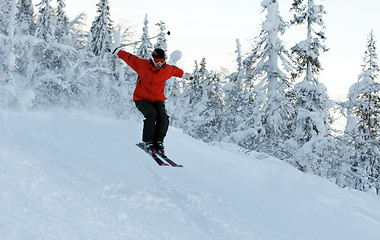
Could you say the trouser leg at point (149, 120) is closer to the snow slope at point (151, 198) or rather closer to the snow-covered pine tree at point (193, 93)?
the snow slope at point (151, 198)

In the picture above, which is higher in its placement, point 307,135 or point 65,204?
point 307,135

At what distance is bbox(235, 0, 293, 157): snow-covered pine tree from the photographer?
1706 cm

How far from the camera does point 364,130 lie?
20.7 m

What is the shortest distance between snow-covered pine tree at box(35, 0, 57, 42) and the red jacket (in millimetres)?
18393

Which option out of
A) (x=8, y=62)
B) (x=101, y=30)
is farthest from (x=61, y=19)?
(x=8, y=62)

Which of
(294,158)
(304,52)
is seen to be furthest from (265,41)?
(294,158)

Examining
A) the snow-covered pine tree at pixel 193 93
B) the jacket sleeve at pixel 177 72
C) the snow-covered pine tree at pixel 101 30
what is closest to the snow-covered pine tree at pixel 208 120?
the snow-covered pine tree at pixel 193 93

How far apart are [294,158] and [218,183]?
466 inches

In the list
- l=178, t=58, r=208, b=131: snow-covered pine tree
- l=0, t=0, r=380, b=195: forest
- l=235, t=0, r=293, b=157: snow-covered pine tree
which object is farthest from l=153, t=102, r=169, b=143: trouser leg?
l=178, t=58, r=208, b=131: snow-covered pine tree

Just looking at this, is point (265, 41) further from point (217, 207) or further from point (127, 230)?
point (127, 230)

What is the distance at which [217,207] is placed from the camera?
503 cm

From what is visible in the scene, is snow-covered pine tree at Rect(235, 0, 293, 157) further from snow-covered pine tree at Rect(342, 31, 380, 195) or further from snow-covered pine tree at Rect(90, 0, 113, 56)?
snow-covered pine tree at Rect(90, 0, 113, 56)

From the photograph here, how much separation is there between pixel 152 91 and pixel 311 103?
41.7ft

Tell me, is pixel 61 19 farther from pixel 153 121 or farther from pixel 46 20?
pixel 153 121
